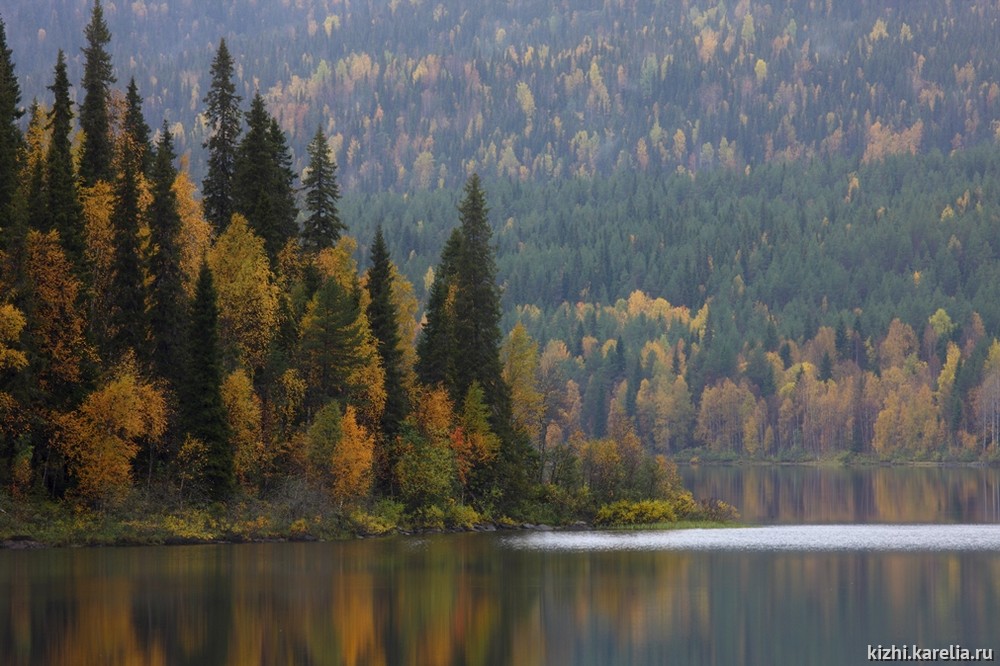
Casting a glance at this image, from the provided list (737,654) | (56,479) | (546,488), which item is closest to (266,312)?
(56,479)

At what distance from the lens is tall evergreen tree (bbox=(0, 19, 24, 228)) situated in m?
75.8

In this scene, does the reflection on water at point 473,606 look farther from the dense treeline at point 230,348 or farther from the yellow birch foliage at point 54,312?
the yellow birch foliage at point 54,312

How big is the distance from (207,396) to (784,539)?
33.0 m

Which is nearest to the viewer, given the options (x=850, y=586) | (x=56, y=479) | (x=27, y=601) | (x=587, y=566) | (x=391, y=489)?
(x=27, y=601)

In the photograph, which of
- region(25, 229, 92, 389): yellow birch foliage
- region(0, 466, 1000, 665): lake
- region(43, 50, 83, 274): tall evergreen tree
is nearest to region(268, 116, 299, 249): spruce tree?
region(43, 50, 83, 274): tall evergreen tree

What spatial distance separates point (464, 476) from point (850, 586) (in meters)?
37.6

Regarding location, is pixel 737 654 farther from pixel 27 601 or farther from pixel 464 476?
pixel 464 476

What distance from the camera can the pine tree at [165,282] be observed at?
268 ft

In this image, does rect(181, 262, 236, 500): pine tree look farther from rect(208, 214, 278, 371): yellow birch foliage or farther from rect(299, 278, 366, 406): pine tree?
rect(299, 278, 366, 406): pine tree

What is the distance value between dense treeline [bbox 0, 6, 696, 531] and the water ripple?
22.9ft

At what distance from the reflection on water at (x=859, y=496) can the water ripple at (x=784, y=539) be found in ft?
39.4

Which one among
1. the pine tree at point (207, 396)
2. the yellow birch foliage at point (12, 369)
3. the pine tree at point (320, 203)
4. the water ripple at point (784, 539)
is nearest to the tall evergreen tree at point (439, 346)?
the pine tree at point (320, 203)

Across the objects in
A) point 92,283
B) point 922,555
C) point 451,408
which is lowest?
point 922,555

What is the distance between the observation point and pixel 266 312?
86188 mm
